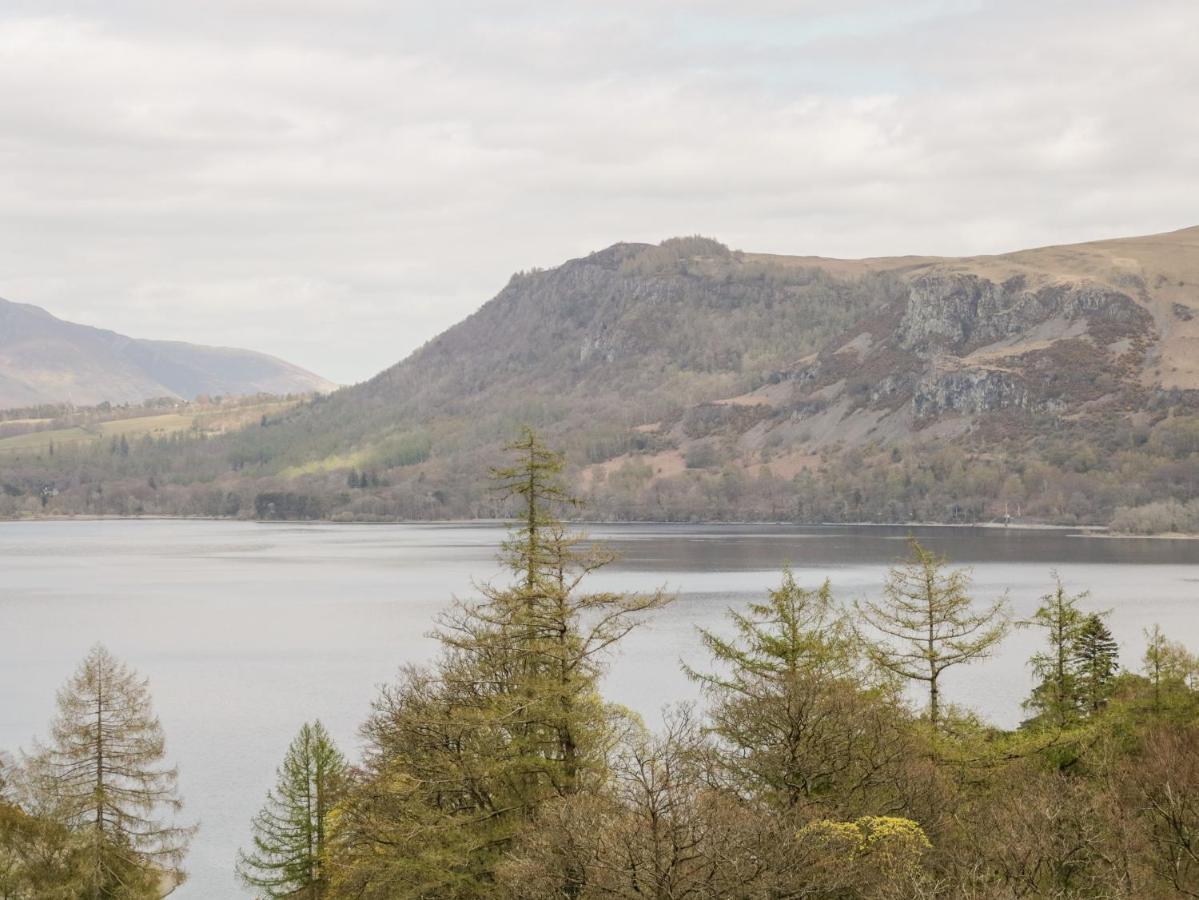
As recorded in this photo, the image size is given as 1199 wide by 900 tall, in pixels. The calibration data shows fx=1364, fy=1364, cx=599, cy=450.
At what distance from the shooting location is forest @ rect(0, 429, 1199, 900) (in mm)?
26359

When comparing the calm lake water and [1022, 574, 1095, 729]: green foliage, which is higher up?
[1022, 574, 1095, 729]: green foliage

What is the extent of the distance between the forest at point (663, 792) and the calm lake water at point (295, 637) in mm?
10416

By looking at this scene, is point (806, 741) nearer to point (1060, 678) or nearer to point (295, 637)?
point (1060, 678)

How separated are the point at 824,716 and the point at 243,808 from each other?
35.9m

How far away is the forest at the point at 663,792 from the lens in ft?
86.5

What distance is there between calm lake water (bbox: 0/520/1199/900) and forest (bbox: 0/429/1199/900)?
1042cm

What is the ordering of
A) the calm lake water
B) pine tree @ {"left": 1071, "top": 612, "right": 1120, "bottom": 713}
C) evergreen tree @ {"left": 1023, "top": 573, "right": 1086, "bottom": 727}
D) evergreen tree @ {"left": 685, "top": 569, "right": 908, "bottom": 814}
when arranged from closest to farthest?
evergreen tree @ {"left": 685, "top": 569, "right": 908, "bottom": 814}, evergreen tree @ {"left": 1023, "top": 573, "right": 1086, "bottom": 727}, pine tree @ {"left": 1071, "top": 612, "right": 1120, "bottom": 713}, the calm lake water

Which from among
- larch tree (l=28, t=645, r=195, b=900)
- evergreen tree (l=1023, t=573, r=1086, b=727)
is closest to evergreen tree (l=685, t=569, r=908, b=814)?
evergreen tree (l=1023, t=573, r=1086, b=727)

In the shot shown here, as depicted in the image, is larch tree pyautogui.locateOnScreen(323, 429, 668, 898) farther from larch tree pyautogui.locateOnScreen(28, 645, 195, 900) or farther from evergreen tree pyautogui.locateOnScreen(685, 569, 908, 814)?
larch tree pyautogui.locateOnScreen(28, 645, 195, 900)

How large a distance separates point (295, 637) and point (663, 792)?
3741 inches

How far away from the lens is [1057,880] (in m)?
27.3

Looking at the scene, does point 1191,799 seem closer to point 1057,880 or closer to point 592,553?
point 1057,880

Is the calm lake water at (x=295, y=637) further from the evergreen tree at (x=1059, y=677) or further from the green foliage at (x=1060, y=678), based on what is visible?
the evergreen tree at (x=1059, y=677)

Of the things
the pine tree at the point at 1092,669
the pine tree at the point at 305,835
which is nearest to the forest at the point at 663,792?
the pine tree at the point at 305,835
